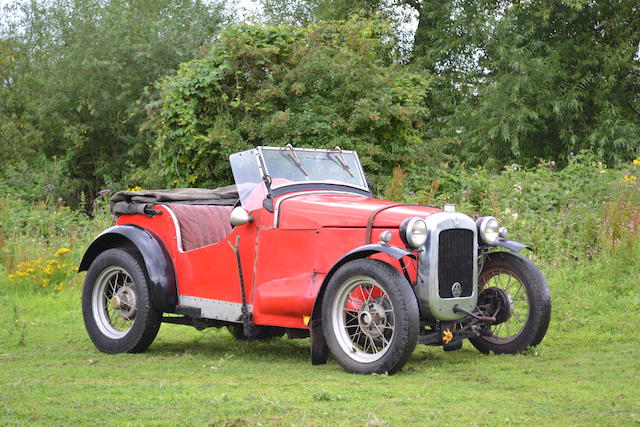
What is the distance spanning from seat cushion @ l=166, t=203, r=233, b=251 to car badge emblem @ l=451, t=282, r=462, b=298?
2.37 metres

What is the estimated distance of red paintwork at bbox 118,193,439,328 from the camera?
5.96 metres

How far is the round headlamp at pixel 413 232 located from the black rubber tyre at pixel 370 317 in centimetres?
24

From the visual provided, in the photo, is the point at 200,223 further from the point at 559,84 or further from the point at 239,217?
the point at 559,84

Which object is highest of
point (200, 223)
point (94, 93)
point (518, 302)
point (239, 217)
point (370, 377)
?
point (94, 93)

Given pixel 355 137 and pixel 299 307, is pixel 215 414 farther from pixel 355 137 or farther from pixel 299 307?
pixel 355 137

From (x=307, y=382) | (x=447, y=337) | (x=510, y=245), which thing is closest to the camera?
(x=307, y=382)

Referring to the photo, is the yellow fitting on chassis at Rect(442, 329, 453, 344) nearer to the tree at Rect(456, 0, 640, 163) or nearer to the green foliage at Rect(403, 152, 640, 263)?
the green foliage at Rect(403, 152, 640, 263)

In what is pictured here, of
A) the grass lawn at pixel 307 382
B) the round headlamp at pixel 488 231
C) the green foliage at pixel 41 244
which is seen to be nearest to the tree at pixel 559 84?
the green foliage at pixel 41 244

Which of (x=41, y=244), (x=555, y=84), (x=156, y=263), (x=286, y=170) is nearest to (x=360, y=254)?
(x=286, y=170)

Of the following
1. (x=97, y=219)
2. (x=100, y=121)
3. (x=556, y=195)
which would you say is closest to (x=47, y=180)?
(x=100, y=121)

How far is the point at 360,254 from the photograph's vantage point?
5.75 metres

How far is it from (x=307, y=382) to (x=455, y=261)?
1.43 metres

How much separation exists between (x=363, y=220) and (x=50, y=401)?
8.07 feet

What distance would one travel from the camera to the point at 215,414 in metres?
4.24
